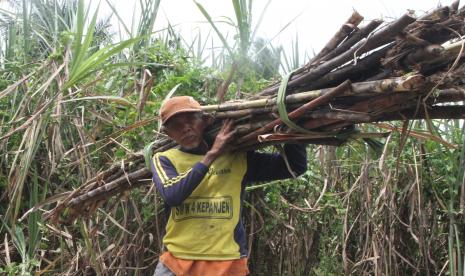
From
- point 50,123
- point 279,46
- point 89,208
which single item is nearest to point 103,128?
point 50,123

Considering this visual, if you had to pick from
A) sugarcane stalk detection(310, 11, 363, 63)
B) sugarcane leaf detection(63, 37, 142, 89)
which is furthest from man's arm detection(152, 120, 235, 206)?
sugarcane leaf detection(63, 37, 142, 89)

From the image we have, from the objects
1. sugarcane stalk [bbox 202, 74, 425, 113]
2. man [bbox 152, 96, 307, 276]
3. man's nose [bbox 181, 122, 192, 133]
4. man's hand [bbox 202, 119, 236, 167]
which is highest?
sugarcane stalk [bbox 202, 74, 425, 113]

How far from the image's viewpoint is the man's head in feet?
6.73

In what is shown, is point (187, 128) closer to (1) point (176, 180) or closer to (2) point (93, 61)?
(1) point (176, 180)

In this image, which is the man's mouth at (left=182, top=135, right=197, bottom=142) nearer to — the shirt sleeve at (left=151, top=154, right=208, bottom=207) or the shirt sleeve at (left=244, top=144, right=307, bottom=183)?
the shirt sleeve at (left=151, top=154, right=208, bottom=207)

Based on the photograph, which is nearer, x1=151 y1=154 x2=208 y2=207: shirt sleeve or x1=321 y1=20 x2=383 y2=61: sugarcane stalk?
x1=321 y1=20 x2=383 y2=61: sugarcane stalk

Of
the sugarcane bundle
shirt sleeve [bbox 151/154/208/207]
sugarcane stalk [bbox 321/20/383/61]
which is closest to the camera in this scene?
the sugarcane bundle

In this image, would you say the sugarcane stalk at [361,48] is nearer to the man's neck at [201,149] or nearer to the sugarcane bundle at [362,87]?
the sugarcane bundle at [362,87]

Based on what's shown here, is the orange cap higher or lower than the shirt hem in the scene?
higher

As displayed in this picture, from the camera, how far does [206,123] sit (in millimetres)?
2152

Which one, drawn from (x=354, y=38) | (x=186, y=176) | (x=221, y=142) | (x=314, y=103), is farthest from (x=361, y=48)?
(x=186, y=176)

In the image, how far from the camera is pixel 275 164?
216cm

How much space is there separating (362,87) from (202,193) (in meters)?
0.78

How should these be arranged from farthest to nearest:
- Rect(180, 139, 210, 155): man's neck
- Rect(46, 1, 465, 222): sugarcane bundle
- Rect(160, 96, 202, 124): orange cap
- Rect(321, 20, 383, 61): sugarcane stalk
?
Rect(180, 139, 210, 155): man's neck
Rect(160, 96, 202, 124): orange cap
Rect(321, 20, 383, 61): sugarcane stalk
Rect(46, 1, 465, 222): sugarcane bundle
